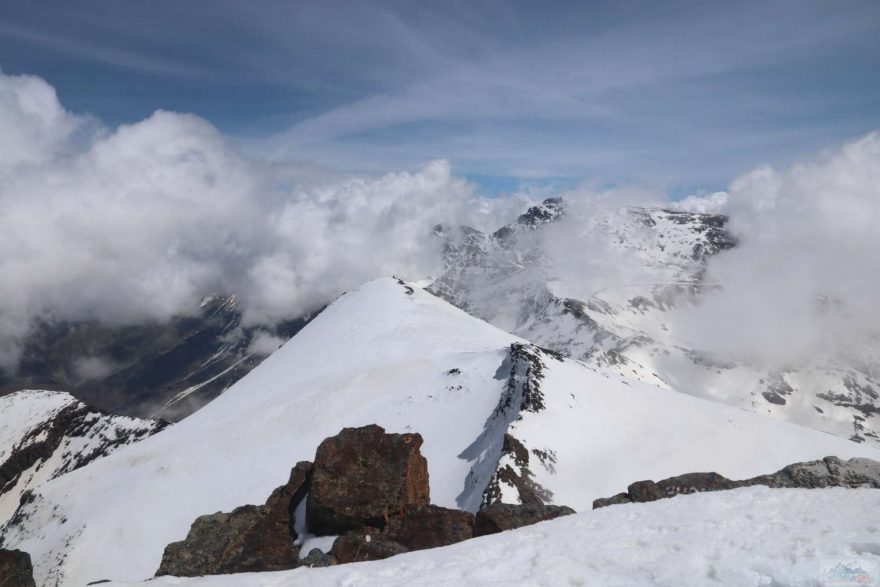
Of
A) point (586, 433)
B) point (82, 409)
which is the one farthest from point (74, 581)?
point (82, 409)

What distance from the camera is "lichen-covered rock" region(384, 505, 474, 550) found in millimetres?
15195

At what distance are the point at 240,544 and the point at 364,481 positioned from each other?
4768 millimetres

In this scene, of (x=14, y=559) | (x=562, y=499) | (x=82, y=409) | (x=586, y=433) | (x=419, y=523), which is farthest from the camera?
(x=82, y=409)

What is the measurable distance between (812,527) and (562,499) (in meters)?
26.6

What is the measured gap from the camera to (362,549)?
14.6 m

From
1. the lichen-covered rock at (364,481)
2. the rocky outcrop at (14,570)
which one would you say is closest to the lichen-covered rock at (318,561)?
the lichen-covered rock at (364,481)

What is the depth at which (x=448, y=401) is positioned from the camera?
2041 inches

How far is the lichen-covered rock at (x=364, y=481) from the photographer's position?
1806cm

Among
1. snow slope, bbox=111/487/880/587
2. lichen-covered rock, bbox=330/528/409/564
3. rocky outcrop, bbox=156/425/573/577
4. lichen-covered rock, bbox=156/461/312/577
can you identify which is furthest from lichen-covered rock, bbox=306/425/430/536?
snow slope, bbox=111/487/880/587

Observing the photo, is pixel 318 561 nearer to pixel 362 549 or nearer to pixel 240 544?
pixel 362 549

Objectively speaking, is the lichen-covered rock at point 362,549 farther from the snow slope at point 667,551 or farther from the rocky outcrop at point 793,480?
the rocky outcrop at point 793,480

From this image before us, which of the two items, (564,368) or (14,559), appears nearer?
(14,559)

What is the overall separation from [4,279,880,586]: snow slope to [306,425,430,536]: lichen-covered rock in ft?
48.4

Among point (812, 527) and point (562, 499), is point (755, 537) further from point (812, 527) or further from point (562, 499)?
point (562, 499)
